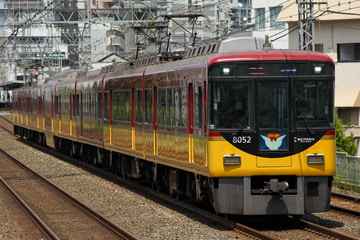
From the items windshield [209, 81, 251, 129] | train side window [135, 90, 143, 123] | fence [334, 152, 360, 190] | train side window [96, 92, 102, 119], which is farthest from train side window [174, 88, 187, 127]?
train side window [96, 92, 102, 119]

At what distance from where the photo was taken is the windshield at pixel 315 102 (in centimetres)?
1087

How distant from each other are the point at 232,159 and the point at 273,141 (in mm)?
698

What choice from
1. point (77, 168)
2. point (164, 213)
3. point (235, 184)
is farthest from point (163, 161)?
point (77, 168)

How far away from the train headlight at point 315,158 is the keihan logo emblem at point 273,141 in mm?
426

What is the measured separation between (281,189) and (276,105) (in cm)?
130

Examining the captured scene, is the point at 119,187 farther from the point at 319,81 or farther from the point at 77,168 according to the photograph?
the point at 319,81

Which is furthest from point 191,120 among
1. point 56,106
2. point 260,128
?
point 56,106

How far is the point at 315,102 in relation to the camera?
35.7 ft

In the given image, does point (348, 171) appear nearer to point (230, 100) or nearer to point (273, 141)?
point (273, 141)

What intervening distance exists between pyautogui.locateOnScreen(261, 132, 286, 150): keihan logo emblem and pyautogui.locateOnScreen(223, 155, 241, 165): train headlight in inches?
17.1

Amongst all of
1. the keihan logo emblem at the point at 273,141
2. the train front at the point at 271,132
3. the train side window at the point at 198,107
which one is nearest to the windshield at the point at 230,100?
the train front at the point at 271,132

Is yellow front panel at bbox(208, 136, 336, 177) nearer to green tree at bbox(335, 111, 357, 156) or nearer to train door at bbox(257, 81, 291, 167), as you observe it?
train door at bbox(257, 81, 291, 167)

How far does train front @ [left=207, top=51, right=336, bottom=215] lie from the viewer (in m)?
10.7

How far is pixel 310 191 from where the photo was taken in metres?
10.9
